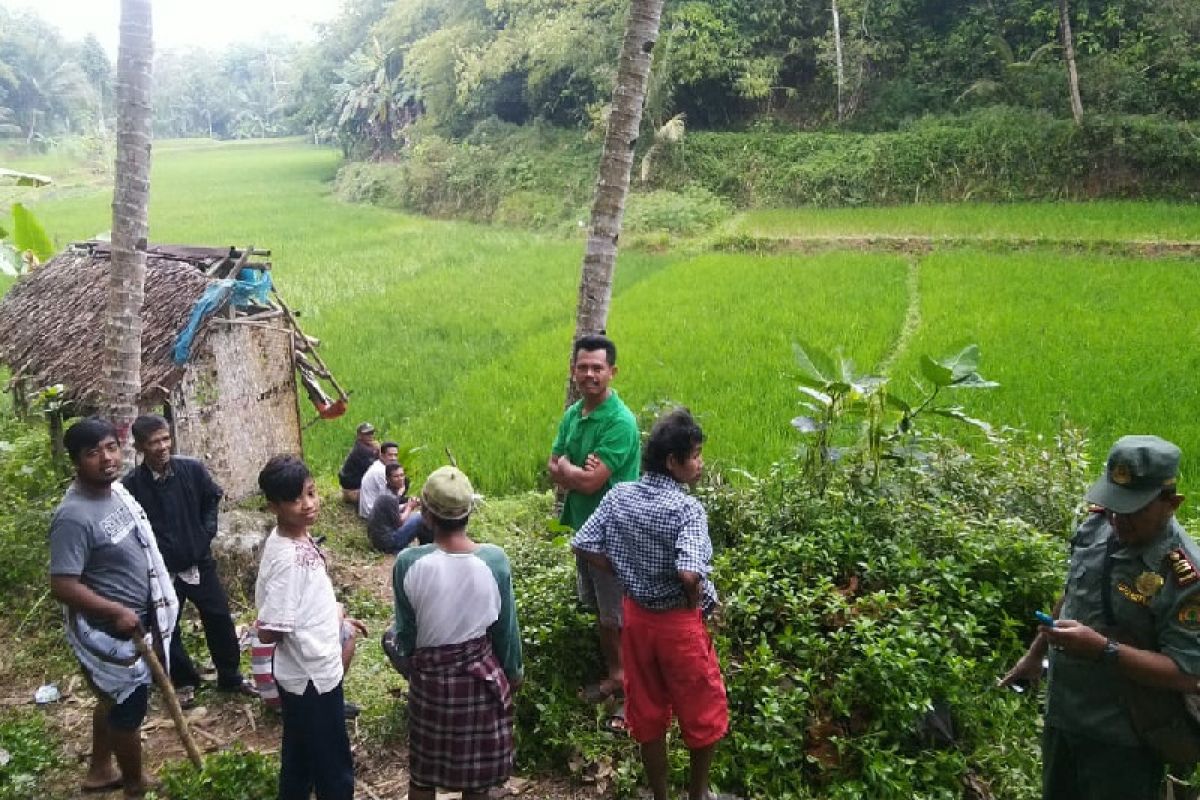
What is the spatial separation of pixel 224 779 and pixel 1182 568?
3115 mm

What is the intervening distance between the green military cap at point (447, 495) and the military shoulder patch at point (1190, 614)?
1896 millimetres

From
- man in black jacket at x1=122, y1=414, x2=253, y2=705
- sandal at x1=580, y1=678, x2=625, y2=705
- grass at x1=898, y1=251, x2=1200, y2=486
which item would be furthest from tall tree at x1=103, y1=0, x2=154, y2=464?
grass at x1=898, y1=251, x2=1200, y2=486

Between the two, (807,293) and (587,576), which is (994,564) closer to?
(587,576)

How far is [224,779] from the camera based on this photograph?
333 cm

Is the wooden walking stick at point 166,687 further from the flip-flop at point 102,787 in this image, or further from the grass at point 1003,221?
the grass at point 1003,221

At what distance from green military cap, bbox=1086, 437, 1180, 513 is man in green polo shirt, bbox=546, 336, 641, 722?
1.70 m

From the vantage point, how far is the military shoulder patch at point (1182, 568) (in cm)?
234

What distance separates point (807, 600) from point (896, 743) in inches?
26.2

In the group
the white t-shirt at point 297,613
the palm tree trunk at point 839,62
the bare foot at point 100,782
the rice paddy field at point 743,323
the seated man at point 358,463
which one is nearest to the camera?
the white t-shirt at point 297,613

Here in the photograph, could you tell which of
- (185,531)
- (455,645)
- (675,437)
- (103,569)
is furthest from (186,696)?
(675,437)


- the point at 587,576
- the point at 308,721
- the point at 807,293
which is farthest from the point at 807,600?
the point at 807,293

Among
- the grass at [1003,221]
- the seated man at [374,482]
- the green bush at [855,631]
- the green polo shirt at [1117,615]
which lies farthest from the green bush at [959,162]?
the green polo shirt at [1117,615]

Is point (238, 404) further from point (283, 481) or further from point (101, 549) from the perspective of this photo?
point (283, 481)

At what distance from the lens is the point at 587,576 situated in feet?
12.5
